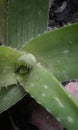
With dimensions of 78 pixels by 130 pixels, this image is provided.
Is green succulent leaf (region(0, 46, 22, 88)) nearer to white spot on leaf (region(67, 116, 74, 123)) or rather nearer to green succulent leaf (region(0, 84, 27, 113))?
green succulent leaf (region(0, 84, 27, 113))

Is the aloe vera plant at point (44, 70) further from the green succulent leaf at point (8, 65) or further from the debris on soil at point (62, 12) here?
the debris on soil at point (62, 12)

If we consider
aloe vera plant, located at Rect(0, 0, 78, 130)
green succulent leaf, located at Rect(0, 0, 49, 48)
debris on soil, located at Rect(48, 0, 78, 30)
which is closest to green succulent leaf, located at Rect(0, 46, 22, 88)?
aloe vera plant, located at Rect(0, 0, 78, 130)

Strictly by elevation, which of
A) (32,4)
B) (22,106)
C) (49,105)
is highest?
(32,4)

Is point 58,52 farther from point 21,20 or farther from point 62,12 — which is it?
A: point 62,12

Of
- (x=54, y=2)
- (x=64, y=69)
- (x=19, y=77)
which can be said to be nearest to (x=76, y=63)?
(x=64, y=69)

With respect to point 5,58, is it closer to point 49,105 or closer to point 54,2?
point 49,105

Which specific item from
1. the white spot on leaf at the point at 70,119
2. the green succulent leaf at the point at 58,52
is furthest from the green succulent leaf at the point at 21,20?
the white spot on leaf at the point at 70,119

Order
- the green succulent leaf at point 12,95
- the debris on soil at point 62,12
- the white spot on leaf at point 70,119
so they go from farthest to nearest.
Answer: the debris on soil at point 62,12, the green succulent leaf at point 12,95, the white spot on leaf at point 70,119

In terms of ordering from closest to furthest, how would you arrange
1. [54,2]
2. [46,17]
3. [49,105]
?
1. [49,105]
2. [46,17]
3. [54,2]
